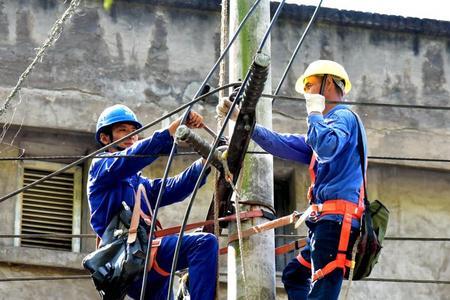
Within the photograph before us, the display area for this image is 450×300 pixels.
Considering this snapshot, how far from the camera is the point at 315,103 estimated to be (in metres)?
11.5

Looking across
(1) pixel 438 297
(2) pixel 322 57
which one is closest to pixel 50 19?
(2) pixel 322 57

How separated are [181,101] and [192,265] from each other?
204 inches

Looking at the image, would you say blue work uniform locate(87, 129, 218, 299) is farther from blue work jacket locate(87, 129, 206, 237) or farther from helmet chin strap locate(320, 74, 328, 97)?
helmet chin strap locate(320, 74, 328, 97)

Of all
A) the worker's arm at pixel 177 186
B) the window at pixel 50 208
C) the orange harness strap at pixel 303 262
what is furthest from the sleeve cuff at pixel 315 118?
the window at pixel 50 208

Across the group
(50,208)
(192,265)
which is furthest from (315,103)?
(50,208)

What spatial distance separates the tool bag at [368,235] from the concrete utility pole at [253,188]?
49 cm

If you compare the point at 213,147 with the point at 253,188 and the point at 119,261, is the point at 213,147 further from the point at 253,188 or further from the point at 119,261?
the point at 119,261

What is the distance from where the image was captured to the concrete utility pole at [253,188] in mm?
11430

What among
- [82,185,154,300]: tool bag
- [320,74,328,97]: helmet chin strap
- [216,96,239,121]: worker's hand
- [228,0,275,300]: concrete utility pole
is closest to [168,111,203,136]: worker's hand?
[228,0,275,300]: concrete utility pole

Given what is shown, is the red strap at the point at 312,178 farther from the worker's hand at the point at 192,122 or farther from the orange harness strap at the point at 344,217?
the worker's hand at the point at 192,122

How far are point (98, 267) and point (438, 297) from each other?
5772 millimetres

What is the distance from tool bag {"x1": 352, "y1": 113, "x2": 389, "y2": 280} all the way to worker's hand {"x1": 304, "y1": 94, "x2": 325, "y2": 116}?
0.31 meters

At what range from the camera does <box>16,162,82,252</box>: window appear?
1652 cm

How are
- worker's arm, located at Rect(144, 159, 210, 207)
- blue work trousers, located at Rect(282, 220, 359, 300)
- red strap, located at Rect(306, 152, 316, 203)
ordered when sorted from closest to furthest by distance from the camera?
blue work trousers, located at Rect(282, 220, 359, 300)
red strap, located at Rect(306, 152, 316, 203)
worker's arm, located at Rect(144, 159, 210, 207)
